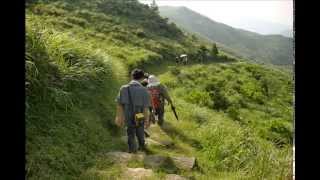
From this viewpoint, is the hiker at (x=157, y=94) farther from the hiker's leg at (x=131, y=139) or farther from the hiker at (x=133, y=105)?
the hiker's leg at (x=131, y=139)

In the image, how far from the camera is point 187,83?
2231cm

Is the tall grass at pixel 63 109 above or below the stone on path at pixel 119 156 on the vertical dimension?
above

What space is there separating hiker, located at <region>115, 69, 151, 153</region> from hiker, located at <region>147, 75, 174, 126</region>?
2198mm

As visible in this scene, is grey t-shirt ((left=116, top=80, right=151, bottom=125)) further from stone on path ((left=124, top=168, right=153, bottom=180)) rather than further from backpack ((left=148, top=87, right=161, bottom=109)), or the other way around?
backpack ((left=148, top=87, right=161, bottom=109))

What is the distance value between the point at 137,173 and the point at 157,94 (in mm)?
4042

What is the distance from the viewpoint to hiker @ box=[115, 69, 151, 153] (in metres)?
8.16

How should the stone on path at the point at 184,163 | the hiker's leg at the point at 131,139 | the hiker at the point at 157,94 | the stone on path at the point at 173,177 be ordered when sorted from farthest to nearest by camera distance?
the hiker at the point at 157,94 → the hiker's leg at the point at 131,139 → the stone on path at the point at 184,163 → the stone on path at the point at 173,177

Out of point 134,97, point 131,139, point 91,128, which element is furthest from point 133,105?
point 91,128

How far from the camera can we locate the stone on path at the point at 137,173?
6.80 metres

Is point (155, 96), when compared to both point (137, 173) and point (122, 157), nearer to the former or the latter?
point (122, 157)

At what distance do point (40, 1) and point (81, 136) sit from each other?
22.2m

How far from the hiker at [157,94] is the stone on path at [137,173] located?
3692 millimetres

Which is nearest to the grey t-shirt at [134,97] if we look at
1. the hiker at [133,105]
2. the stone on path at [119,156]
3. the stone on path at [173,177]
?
the hiker at [133,105]
